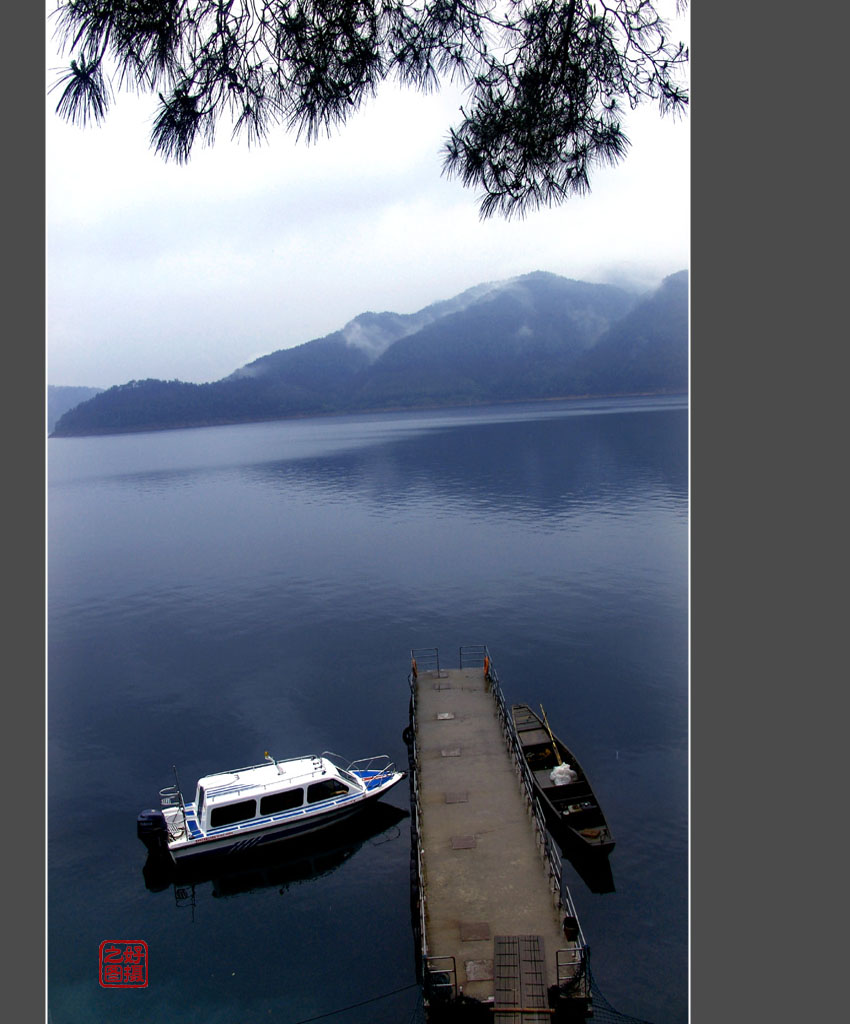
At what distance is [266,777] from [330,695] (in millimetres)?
9386

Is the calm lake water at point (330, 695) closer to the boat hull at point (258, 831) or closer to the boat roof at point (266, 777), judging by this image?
the boat hull at point (258, 831)

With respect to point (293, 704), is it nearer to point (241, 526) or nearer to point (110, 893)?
point (110, 893)

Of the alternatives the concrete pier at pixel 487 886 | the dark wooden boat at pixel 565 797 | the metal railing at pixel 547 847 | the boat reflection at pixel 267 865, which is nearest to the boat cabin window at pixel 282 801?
the boat reflection at pixel 267 865

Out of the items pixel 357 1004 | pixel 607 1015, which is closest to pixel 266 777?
pixel 357 1004

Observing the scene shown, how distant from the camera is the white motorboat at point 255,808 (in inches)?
849

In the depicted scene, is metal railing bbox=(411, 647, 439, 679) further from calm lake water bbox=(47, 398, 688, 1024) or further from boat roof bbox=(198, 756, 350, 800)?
boat roof bbox=(198, 756, 350, 800)

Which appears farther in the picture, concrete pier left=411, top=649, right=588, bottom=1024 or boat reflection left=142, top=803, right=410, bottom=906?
boat reflection left=142, top=803, right=410, bottom=906

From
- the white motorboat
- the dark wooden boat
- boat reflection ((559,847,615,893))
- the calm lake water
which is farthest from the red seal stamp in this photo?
boat reflection ((559,847,615,893))

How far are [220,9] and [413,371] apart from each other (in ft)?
511

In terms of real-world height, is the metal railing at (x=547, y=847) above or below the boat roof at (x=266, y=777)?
above

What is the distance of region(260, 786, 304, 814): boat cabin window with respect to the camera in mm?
22531

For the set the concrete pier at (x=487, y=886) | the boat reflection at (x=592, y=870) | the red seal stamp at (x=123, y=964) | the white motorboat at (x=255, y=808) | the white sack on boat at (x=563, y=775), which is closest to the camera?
the red seal stamp at (x=123, y=964)

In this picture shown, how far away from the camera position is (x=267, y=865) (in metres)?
22.1

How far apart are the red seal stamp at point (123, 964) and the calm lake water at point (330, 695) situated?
1.88m
